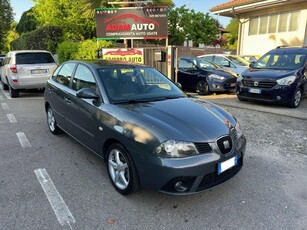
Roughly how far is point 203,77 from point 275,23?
8807mm

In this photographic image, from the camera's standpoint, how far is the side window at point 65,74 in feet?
15.3

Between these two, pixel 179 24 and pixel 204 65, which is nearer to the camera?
pixel 204 65

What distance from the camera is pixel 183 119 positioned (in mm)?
3113

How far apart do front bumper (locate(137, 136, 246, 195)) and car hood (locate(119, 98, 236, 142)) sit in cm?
22

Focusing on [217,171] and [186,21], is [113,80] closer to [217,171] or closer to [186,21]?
[217,171]

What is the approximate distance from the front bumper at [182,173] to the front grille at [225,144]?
6 cm

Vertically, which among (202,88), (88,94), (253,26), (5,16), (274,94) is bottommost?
(202,88)

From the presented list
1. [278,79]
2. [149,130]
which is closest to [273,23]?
[278,79]

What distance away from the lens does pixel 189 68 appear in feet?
35.3

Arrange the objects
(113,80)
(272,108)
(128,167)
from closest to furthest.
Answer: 1. (128,167)
2. (113,80)
3. (272,108)

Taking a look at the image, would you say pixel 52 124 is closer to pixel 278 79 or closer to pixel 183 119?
pixel 183 119

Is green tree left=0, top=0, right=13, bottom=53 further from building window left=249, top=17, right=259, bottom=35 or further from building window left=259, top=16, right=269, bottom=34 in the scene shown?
building window left=259, top=16, right=269, bottom=34

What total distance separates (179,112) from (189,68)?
305 inches

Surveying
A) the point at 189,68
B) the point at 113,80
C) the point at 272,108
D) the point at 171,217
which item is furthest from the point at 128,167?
the point at 189,68
